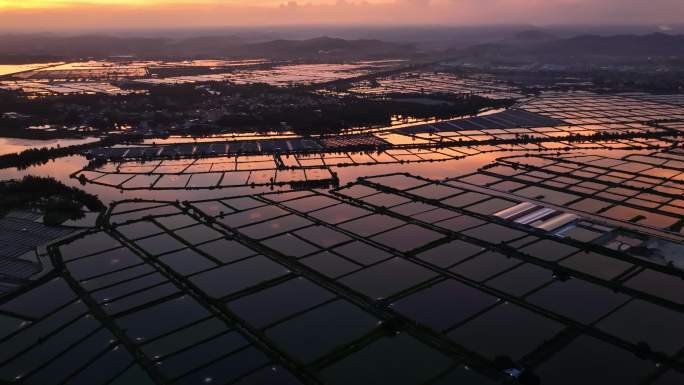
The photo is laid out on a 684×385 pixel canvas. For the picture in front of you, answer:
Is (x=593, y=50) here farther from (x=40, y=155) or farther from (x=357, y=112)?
(x=40, y=155)

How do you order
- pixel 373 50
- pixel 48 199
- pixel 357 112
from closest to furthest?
pixel 48 199
pixel 357 112
pixel 373 50

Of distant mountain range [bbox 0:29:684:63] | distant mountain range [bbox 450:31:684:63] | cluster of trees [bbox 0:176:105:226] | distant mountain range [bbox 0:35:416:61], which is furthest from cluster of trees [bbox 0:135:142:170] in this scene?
distant mountain range [bbox 450:31:684:63]

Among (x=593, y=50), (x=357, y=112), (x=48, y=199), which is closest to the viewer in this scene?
(x=48, y=199)

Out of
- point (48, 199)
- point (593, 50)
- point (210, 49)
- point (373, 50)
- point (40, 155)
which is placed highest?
point (210, 49)

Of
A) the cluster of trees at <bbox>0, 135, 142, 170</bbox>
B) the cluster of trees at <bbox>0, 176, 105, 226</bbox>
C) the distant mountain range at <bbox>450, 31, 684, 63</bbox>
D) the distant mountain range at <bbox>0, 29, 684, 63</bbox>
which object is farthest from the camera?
the distant mountain range at <bbox>0, 29, 684, 63</bbox>

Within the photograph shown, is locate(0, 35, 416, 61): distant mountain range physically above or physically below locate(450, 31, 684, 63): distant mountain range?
above

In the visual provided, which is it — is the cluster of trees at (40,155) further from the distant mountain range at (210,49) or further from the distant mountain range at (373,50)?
the distant mountain range at (210,49)

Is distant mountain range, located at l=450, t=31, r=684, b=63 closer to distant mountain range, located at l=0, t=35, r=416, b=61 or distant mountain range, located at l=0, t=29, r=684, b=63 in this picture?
distant mountain range, located at l=0, t=29, r=684, b=63

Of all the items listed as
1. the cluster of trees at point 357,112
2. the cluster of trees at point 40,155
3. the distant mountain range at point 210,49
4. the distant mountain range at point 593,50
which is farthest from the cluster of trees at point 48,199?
the distant mountain range at point 593,50

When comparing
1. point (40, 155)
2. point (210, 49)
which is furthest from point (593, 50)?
point (40, 155)
